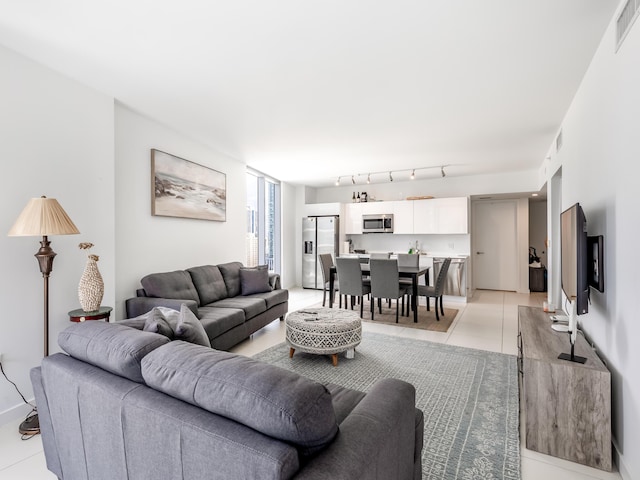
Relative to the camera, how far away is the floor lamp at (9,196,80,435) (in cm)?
212

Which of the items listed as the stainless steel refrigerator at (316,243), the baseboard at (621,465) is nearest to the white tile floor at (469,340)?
the baseboard at (621,465)

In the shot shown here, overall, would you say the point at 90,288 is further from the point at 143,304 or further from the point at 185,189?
the point at 185,189

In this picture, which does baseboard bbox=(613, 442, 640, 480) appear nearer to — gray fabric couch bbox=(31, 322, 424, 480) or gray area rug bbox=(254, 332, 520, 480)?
gray area rug bbox=(254, 332, 520, 480)

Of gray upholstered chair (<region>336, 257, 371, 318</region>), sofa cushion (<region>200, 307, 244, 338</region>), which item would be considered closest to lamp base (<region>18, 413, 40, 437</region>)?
sofa cushion (<region>200, 307, 244, 338</region>)

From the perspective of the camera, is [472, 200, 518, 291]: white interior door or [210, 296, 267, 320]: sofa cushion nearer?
[210, 296, 267, 320]: sofa cushion

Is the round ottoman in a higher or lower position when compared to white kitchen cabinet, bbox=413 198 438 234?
lower

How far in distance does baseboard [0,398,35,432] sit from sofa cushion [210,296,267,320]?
69.3 inches

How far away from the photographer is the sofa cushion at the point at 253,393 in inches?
34.8

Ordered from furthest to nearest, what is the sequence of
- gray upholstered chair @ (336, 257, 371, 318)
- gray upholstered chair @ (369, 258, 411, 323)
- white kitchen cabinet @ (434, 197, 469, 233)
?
white kitchen cabinet @ (434, 197, 469, 233), gray upholstered chair @ (336, 257, 371, 318), gray upholstered chair @ (369, 258, 411, 323)

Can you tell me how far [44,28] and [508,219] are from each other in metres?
7.99

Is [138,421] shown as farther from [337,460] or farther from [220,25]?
[220,25]

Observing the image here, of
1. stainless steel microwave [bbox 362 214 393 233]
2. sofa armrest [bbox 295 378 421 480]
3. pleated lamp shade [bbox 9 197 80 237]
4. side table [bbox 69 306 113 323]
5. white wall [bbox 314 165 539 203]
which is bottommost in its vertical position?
sofa armrest [bbox 295 378 421 480]

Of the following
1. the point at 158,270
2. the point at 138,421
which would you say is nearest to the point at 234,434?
the point at 138,421

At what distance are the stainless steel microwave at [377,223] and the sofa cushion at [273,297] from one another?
3.18 metres
